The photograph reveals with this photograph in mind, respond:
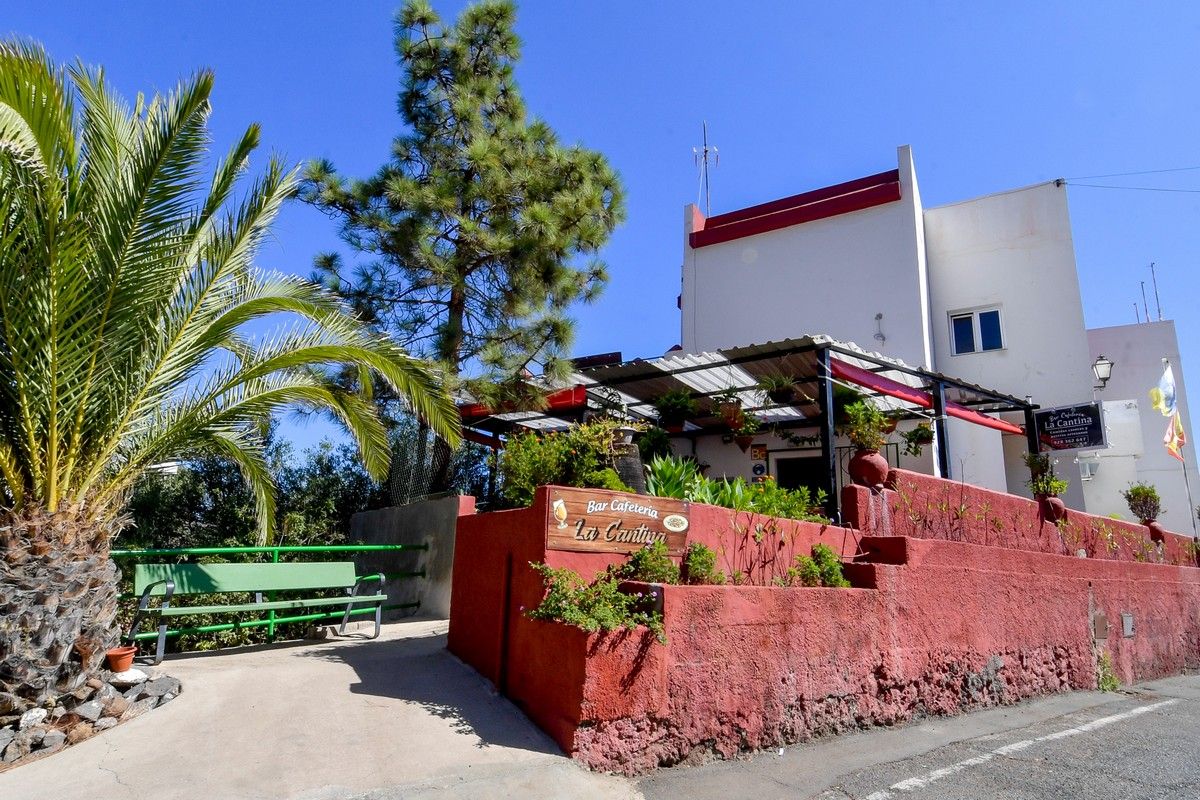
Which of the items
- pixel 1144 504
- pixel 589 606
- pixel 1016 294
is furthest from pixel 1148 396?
pixel 589 606

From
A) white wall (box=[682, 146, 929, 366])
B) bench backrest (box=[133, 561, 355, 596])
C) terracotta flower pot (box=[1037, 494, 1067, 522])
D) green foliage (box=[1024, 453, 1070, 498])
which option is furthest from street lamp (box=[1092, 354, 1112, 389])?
bench backrest (box=[133, 561, 355, 596])

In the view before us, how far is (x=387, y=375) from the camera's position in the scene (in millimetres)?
6984

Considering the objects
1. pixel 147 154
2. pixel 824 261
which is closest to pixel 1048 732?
pixel 147 154

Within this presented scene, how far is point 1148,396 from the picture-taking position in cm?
1600

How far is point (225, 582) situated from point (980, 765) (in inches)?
248

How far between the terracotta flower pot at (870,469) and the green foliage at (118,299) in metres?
4.65

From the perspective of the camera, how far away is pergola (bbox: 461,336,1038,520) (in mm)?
10023

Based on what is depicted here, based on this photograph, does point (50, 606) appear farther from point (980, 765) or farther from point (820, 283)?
point (820, 283)

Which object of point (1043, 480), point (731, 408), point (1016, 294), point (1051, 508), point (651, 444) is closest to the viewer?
point (1051, 508)

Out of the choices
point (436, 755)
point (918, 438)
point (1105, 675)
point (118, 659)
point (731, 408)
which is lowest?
point (1105, 675)

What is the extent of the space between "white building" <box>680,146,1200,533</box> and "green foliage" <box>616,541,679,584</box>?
9027 millimetres

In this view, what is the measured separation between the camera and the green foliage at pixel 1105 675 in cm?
943

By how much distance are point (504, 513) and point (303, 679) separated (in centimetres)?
200

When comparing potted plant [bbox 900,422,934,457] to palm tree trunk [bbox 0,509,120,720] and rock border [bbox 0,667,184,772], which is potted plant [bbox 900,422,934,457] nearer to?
rock border [bbox 0,667,184,772]
